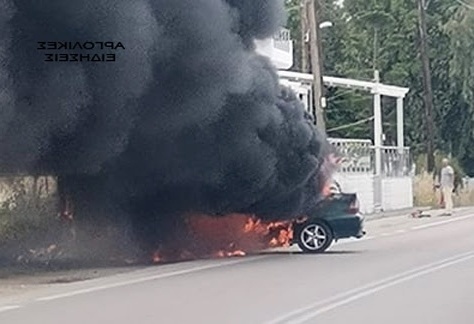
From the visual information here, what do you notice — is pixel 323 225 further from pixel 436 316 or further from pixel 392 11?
pixel 392 11

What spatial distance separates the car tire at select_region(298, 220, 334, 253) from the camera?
24.2 meters

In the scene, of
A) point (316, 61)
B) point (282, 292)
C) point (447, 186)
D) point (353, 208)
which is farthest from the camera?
point (447, 186)

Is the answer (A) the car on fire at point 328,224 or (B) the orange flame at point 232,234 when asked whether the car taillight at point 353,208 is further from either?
(B) the orange flame at point 232,234

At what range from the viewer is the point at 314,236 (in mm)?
24297

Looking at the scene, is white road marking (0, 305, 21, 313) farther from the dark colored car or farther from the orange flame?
the dark colored car

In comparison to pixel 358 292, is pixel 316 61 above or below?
above

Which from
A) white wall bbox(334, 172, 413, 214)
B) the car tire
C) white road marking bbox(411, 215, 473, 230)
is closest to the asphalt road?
the car tire

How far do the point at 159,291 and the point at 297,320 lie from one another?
4.14 metres

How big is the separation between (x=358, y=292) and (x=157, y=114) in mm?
7816

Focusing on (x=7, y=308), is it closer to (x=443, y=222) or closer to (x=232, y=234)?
(x=232, y=234)

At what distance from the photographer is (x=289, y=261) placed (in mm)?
22438

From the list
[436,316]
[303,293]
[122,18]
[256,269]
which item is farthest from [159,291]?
[122,18]

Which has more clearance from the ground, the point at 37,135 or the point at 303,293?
the point at 37,135

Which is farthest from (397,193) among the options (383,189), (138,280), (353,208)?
(138,280)
